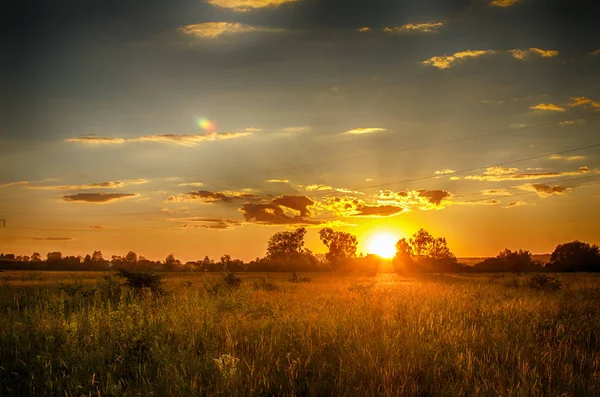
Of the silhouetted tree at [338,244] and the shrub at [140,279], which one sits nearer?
the shrub at [140,279]

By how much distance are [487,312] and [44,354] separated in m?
11.3

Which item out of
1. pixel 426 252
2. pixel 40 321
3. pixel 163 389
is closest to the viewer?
pixel 163 389

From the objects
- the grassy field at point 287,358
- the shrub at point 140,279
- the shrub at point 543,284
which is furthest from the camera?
the shrub at point 543,284

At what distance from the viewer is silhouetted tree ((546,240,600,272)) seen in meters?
72.9

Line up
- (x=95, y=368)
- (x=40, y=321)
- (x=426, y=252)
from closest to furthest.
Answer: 1. (x=95, y=368)
2. (x=40, y=321)
3. (x=426, y=252)

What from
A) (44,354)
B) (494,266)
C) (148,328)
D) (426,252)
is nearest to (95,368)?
(44,354)

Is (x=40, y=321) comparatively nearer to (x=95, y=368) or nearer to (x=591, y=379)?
(x=95, y=368)

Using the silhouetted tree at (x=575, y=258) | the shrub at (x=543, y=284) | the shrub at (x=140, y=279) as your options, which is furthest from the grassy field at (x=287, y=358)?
the silhouetted tree at (x=575, y=258)

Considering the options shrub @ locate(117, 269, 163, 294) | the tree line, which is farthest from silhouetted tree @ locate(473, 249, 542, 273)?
shrub @ locate(117, 269, 163, 294)

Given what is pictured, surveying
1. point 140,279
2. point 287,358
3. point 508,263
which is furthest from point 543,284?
point 508,263

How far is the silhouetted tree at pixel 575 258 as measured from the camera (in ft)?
239

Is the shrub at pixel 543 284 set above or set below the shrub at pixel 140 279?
below

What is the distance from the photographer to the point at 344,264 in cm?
10644

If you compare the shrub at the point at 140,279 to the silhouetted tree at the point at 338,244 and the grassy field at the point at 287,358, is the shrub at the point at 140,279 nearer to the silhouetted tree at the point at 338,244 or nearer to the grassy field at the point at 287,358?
the grassy field at the point at 287,358
